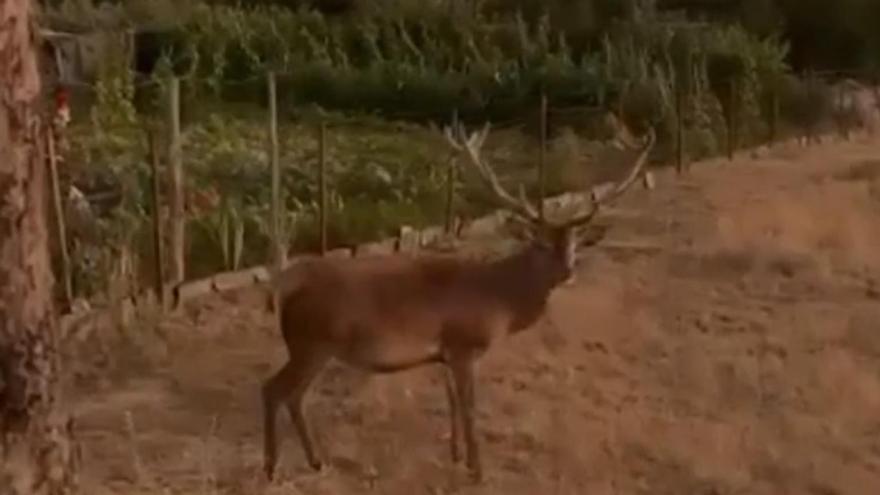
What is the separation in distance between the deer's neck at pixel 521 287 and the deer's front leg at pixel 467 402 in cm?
31

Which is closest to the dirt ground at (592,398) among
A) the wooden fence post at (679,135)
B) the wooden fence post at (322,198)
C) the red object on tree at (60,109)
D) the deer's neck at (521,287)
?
the deer's neck at (521,287)

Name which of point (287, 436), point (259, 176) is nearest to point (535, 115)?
point (259, 176)

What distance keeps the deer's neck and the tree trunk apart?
3100 mm

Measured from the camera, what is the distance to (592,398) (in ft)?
27.8

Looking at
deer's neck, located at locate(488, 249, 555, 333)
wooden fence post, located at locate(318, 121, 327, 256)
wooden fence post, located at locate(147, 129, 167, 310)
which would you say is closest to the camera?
deer's neck, located at locate(488, 249, 555, 333)

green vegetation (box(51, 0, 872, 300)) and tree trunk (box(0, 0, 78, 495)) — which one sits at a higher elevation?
tree trunk (box(0, 0, 78, 495))

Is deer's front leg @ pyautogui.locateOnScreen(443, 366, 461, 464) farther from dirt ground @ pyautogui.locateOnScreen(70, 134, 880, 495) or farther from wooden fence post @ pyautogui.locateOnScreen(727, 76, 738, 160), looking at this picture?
wooden fence post @ pyautogui.locateOnScreen(727, 76, 738, 160)

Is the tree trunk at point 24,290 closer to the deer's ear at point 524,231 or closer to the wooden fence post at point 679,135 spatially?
the deer's ear at point 524,231

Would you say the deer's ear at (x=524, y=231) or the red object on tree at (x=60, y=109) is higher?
the red object on tree at (x=60, y=109)

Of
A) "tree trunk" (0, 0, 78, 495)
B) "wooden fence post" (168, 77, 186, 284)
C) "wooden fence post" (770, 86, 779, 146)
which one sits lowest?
"wooden fence post" (770, 86, 779, 146)

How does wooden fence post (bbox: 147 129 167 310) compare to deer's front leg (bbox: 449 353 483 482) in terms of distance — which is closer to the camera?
deer's front leg (bbox: 449 353 483 482)

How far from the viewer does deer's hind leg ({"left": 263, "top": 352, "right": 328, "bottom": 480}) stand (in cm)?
731

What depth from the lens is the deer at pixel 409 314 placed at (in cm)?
722

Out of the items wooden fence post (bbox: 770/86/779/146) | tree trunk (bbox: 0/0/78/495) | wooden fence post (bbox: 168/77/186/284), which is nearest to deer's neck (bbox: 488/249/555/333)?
wooden fence post (bbox: 168/77/186/284)
